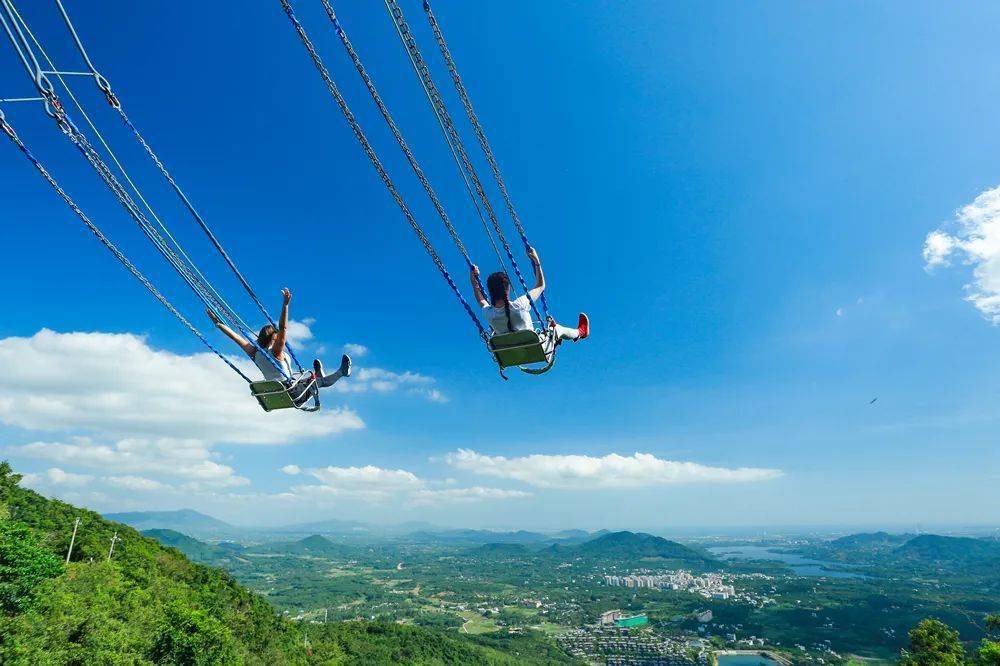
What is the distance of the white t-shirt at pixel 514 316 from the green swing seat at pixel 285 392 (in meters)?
3.69

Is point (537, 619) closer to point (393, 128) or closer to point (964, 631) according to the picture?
point (964, 631)

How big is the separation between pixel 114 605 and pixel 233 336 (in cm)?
2567

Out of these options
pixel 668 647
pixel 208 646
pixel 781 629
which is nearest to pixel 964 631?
pixel 781 629

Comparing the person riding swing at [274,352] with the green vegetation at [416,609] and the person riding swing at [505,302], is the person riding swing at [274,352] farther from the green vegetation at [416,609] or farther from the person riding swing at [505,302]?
the green vegetation at [416,609]

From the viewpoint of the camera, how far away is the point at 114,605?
23266 mm

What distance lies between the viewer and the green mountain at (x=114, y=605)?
17828 mm

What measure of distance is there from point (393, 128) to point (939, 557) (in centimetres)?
27975

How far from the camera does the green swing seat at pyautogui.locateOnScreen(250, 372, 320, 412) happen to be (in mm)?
8070

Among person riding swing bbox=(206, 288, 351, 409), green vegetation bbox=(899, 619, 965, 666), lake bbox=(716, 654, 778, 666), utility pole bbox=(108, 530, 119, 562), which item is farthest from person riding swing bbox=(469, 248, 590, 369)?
lake bbox=(716, 654, 778, 666)

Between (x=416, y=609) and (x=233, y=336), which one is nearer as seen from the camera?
(x=233, y=336)

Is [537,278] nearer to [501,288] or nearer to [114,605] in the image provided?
[501,288]

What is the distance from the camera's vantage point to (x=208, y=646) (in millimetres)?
23125

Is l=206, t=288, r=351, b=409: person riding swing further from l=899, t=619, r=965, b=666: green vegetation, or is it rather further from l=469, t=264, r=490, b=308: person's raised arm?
l=899, t=619, r=965, b=666: green vegetation

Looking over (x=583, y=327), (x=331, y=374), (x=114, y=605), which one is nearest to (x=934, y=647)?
(x=583, y=327)
